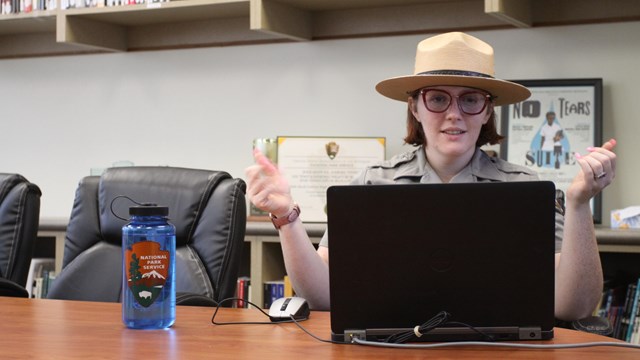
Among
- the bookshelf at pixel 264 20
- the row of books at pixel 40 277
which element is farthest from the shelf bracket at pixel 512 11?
the row of books at pixel 40 277

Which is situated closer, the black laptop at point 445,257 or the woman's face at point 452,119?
the black laptop at point 445,257

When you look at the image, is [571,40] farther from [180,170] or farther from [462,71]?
[180,170]

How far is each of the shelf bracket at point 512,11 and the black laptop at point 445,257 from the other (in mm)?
1592

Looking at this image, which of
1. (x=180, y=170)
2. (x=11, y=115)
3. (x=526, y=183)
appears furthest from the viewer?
(x=11, y=115)

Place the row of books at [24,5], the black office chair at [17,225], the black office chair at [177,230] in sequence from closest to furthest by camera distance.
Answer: the black office chair at [177,230] → the black office chair at [17,225] → the row of books at [24,5]

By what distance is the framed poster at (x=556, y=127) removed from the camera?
3035 millimetres

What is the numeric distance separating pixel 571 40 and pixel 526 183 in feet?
6.15

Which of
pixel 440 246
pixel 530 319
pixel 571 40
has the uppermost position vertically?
pixel 571 40

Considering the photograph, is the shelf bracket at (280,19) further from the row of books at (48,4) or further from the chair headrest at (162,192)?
the chair headrest at (162,192)

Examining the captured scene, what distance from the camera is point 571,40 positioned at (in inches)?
122

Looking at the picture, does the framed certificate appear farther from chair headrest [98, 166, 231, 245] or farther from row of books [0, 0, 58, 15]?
row of books [0, 0, 58, 15]

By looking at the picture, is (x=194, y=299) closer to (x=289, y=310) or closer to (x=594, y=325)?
(x=289, y=310)

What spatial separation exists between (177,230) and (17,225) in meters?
0.55

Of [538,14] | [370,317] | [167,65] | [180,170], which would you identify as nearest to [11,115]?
[167,65]
